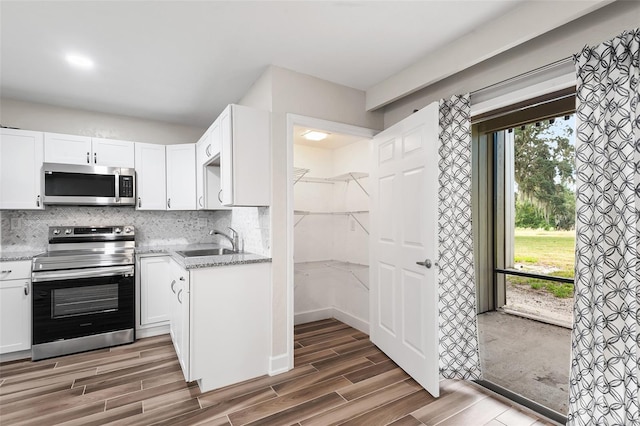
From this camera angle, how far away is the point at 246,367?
2.46 meters

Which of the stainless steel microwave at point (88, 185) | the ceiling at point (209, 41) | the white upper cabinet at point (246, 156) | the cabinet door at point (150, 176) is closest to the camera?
the ceiling at point (209, 41)

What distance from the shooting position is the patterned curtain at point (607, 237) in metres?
1.49

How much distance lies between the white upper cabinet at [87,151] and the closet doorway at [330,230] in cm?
194

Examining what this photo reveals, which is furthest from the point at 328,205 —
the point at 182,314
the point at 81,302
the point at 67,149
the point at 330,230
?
the point at 67,149

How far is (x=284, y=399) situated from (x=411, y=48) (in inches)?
107

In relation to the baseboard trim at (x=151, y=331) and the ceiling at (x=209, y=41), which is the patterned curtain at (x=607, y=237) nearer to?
the ceiling at (x=209, y=41)

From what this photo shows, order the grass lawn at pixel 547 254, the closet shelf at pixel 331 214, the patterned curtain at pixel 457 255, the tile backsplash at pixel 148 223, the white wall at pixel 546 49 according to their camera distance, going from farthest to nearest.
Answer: the closet shelf at pixel 331 214
the tile backsplash at pixel 148 223
the grass lawn at pixel 547 254
the patterned curtain at pixel 457 255
the white wall at pixel 546 49

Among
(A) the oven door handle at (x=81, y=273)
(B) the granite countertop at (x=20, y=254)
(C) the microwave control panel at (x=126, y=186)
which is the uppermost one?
(C) the microwave control panel at (x=126, y=186)

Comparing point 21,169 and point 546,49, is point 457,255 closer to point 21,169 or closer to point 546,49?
point 546,49

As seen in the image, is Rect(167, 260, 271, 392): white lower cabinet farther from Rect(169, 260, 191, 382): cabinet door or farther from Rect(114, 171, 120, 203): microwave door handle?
Rect(114, 171, 120, 203): microwave door handle

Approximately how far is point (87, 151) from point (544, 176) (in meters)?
4.66

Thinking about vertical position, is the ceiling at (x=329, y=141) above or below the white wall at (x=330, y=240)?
above

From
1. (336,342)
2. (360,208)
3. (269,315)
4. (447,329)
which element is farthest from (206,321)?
(360,208)

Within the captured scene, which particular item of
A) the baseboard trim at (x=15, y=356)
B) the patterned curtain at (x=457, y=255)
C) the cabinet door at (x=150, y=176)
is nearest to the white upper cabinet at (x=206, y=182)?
the cabinet door at (x=150, y=176)
